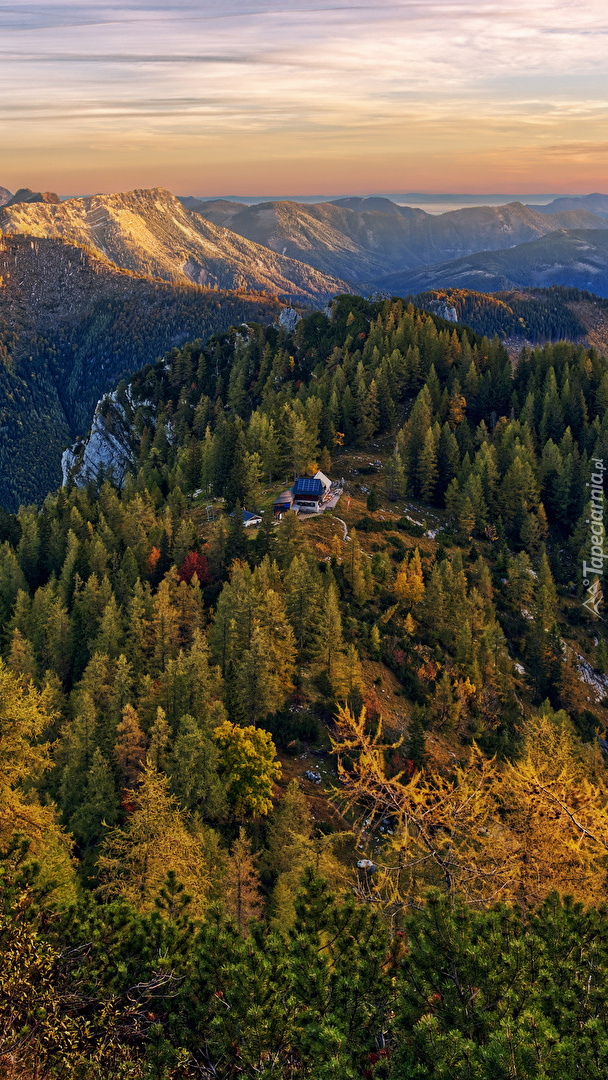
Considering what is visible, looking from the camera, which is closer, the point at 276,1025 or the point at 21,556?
the point at 276,1025

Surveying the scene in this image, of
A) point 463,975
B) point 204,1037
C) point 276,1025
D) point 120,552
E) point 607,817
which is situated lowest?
point 120,552

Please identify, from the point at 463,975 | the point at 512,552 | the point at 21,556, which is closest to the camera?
the point at 463,975

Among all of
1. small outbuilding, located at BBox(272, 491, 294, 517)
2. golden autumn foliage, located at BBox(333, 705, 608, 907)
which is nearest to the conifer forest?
golden autumn foliage, located at BBox(333, 705, 608, 907)

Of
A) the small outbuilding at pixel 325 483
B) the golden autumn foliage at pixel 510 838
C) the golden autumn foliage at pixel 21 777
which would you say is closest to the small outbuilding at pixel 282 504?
the small outbuilding at pixel 325 483

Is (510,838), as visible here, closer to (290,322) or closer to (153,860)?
(153,860)

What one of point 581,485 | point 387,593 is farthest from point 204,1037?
point 581,485

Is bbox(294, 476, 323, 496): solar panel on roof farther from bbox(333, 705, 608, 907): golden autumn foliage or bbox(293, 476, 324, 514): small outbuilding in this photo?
bbox(333, 705, 608, 907): golden autumn foliage

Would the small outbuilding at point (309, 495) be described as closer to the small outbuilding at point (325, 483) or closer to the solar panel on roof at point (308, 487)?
the solar panel on roof at point (308, 487)

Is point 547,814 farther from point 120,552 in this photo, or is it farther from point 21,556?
point 21,556
